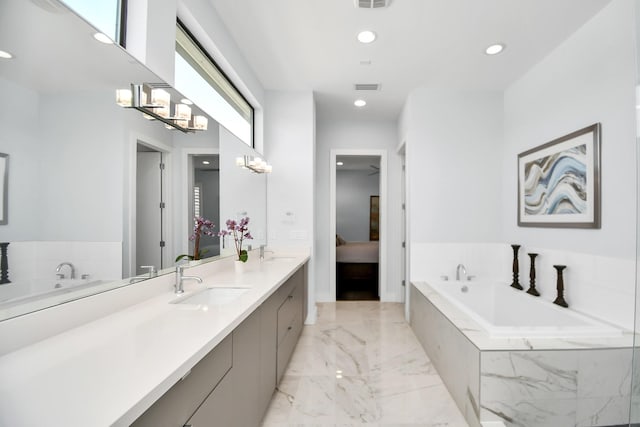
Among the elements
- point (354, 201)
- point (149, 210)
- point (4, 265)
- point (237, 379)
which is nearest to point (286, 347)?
point (237, 379)

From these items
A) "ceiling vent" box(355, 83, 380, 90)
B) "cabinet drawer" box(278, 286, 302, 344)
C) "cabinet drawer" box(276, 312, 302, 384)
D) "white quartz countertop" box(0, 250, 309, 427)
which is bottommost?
"cabinet drawer" box(276, 312, 302, 384)

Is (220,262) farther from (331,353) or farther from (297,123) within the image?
(297,123)

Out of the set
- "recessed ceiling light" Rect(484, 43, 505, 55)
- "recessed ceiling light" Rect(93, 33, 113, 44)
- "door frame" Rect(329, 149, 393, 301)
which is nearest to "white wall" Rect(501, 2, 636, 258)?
"recessed ceiling light" Rect(484, 43, 505, 55)

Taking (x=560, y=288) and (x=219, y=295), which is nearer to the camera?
(x=219, y=295)

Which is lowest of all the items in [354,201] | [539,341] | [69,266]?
[539,341]

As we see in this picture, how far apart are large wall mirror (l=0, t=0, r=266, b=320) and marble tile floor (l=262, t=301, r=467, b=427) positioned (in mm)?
1293

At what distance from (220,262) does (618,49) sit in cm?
311

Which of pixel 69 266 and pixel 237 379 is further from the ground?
pixel 69 266

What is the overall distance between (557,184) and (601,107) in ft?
2.16

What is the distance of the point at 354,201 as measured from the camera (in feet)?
27.2

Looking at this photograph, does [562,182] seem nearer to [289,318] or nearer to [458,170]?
[458,170]

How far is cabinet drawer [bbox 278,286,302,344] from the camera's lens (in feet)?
6.82

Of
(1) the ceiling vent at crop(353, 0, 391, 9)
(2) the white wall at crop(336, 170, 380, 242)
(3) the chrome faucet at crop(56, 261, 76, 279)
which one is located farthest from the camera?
(2) the white wall at crop(336, 170, 380, 242)

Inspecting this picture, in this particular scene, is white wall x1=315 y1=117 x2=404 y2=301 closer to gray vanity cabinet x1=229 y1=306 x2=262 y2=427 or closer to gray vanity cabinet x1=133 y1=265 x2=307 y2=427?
gray vanity cabinet x1=133 y1=265 x2=307 y2=427
